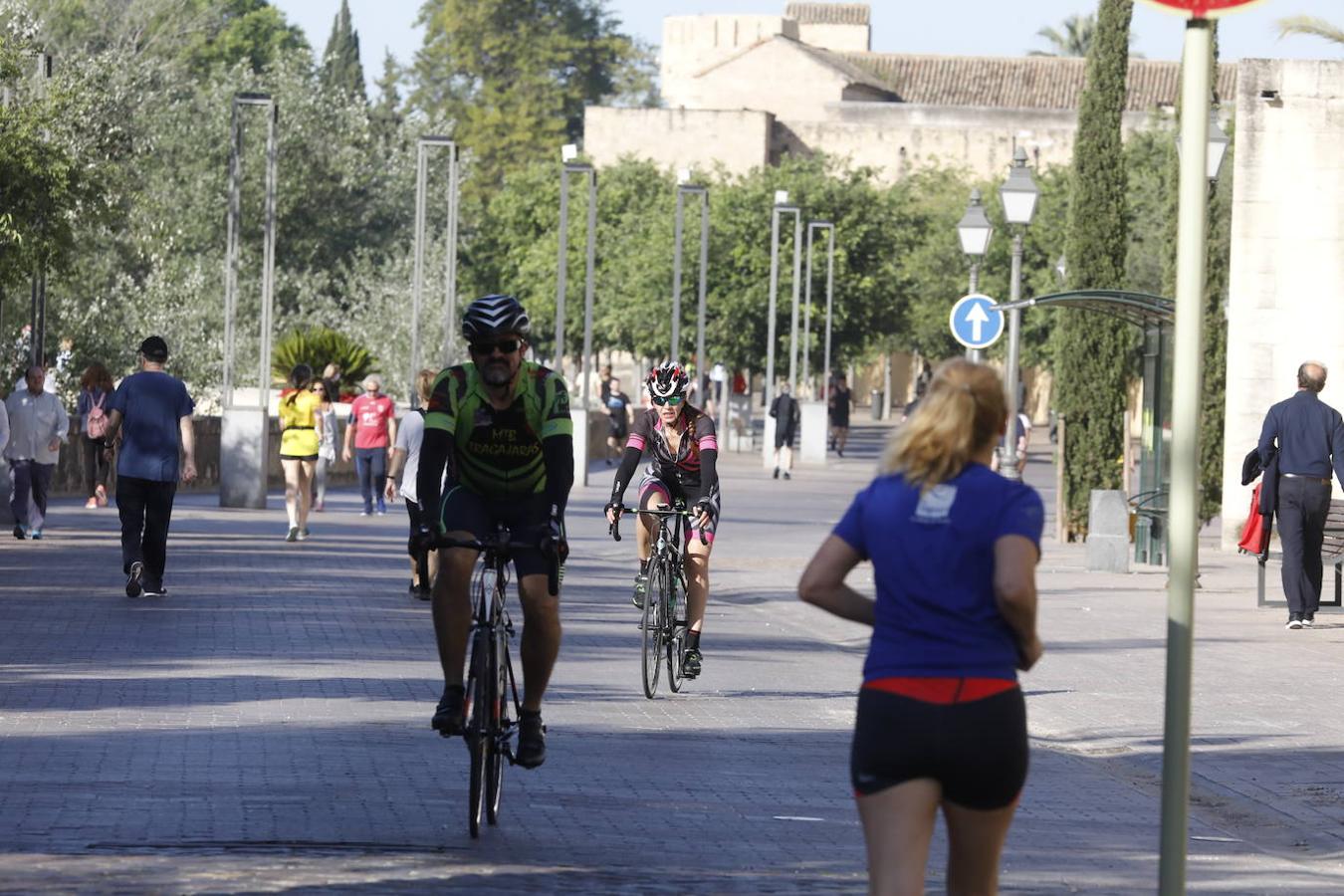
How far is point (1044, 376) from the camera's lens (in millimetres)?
98750

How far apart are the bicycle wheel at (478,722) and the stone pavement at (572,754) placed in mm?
113

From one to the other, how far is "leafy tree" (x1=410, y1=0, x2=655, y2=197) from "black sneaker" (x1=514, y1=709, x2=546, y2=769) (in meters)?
88.1

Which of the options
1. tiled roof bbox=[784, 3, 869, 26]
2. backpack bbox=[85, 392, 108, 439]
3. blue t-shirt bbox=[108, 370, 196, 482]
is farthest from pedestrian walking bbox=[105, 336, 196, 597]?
tiled roof bbox=[784, 3, 869, 26]

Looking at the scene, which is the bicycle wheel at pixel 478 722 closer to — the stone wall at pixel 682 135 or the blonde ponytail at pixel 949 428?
the blonde ponytail at pixel 949 428

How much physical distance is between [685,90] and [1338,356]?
94805 mm

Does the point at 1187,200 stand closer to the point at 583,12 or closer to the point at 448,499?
the point at 448,499

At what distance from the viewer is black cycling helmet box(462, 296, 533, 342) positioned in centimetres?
826

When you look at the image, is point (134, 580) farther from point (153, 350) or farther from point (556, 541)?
point (556, 541)

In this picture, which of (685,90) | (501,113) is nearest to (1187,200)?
(501,113)

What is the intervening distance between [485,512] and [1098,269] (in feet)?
81.0

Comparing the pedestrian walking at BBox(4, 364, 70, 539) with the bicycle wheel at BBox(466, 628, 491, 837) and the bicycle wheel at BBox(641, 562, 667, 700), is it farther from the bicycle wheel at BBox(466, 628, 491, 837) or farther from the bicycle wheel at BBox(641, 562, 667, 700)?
the bicycle wheel at BBox(466, 628, 491, 837)

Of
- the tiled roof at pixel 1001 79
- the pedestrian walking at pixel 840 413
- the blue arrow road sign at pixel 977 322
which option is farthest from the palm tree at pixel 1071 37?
the blue arrow road sign at pixel 977 322

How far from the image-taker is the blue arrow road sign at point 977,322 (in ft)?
85.6

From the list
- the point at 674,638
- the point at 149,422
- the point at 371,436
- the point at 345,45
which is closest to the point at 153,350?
the point at 149,422
